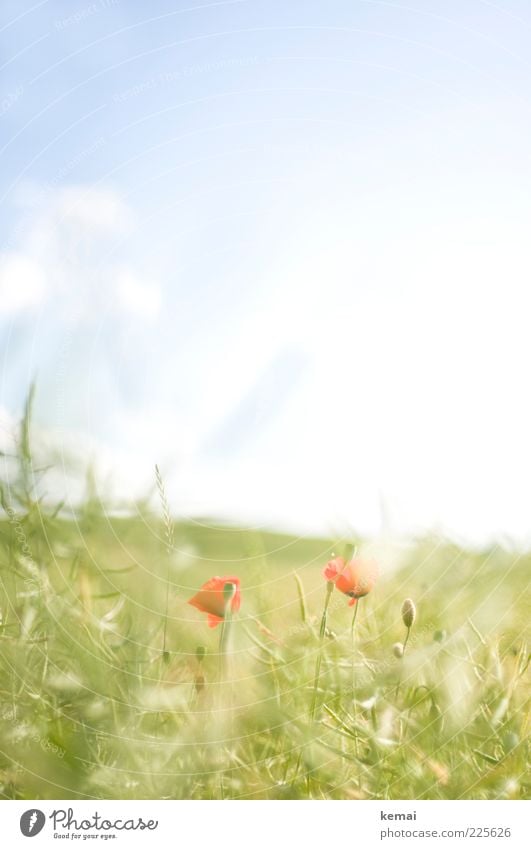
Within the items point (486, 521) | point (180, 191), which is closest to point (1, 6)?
point (180, 191)

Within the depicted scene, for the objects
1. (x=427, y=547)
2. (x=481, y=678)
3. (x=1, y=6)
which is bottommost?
(x=481, y=678)

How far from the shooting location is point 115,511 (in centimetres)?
94

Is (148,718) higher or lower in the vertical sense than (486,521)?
lower

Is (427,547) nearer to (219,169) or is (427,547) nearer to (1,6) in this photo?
(219,169)

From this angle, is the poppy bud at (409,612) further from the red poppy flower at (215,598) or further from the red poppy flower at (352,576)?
the red poppy flower at (215,598)

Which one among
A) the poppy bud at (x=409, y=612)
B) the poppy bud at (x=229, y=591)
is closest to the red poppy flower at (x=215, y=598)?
the poppy bud at (x=229, y=591)

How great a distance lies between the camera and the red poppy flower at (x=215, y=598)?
0.87m

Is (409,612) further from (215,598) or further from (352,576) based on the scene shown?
(215,598)

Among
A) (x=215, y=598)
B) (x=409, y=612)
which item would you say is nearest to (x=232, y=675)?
(x=215, y=598)

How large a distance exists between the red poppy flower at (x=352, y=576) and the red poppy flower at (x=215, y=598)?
0.10 metres

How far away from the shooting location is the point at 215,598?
87 cm

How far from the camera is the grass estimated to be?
85 centimetres

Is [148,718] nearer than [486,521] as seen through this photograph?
Yes

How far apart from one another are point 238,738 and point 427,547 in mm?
307
